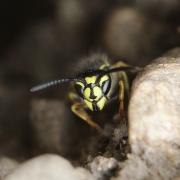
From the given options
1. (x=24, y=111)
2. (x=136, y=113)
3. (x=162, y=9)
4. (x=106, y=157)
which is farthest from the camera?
(x=24, y=111)

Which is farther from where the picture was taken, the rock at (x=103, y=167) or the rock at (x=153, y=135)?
the rock at (x=103, y=167)

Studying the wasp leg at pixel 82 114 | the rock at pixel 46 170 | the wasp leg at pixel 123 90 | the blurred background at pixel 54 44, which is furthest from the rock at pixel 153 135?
the blurred background at pixel 54 44

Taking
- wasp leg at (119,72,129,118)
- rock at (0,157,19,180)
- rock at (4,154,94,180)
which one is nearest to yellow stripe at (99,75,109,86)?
wasp leg at (119,72,129,118)

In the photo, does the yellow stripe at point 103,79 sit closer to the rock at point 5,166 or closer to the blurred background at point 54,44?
the blurred background at point 54,44

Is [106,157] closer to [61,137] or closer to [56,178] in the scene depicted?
[56,178]

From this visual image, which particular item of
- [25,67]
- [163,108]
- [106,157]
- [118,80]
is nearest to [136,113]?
[163,108]

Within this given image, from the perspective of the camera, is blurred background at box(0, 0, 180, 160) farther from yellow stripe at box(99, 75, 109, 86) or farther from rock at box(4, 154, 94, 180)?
rock at box(4, 154, 94, 180)
